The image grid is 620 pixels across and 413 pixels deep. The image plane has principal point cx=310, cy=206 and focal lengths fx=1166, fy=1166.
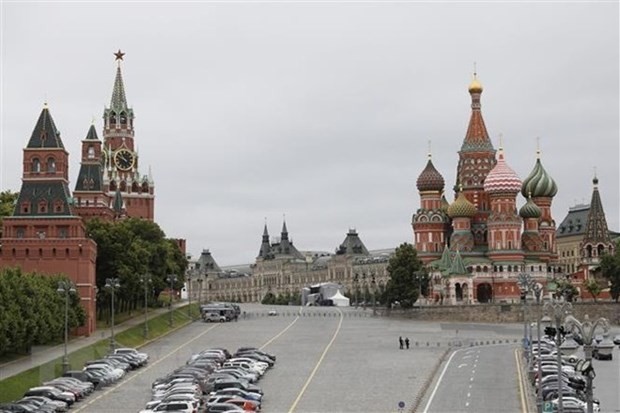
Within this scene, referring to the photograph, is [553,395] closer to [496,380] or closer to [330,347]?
[496,380]

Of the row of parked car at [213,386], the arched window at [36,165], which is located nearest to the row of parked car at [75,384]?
the row of parked car at [213,386]

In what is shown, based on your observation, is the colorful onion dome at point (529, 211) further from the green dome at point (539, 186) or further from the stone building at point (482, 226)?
the green dome at point (539, 186)

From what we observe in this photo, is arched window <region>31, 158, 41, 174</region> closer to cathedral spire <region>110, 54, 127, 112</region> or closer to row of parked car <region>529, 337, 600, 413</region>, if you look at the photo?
row of parked car <region>529, 337, 600, 413</region>

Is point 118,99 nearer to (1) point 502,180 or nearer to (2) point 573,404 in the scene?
(1) point 502,180

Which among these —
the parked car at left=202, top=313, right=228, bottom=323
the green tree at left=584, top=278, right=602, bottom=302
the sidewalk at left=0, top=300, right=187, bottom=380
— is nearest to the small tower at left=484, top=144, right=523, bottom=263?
the green tree at left=584, top=278, right=602, bottom=302

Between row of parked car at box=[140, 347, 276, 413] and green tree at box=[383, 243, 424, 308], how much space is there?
222 ft

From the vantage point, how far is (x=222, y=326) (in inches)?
4948

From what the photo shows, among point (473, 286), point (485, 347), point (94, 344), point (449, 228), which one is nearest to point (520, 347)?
point (485, 347)

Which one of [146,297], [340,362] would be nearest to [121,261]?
[146,297]

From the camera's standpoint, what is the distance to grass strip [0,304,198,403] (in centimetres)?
6900

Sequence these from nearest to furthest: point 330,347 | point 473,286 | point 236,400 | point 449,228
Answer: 1. point 236,400
2. point 330,347
3. point 473,286
4. point 449,228

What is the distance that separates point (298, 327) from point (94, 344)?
35590 mm

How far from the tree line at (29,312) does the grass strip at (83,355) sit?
9.26ft

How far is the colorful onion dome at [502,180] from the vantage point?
160750mm
